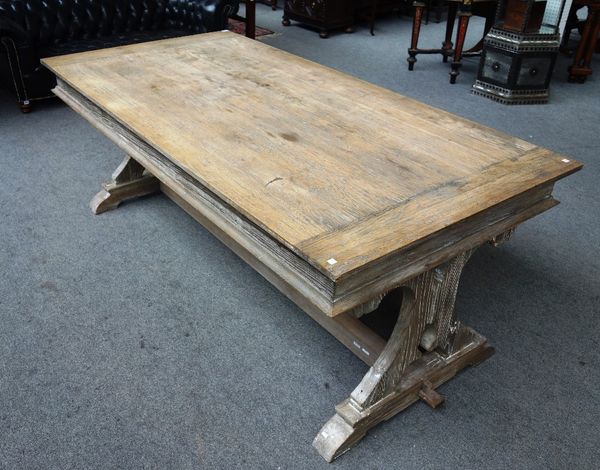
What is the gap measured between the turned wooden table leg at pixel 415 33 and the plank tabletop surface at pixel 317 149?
2.07 meters

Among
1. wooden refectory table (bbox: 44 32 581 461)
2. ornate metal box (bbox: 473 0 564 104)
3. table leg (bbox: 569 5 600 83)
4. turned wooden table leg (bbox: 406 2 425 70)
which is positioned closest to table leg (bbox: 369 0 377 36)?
turned wooden table leg (bbox: 406 2 425 70)

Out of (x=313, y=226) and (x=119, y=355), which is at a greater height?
(x=313, y=226)

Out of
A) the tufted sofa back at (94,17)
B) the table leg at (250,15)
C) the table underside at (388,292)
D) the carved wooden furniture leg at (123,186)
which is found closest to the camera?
the table underside at (388,292)

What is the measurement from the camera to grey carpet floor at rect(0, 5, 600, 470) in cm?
140

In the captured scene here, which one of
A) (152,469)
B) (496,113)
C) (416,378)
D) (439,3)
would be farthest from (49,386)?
(439,3)

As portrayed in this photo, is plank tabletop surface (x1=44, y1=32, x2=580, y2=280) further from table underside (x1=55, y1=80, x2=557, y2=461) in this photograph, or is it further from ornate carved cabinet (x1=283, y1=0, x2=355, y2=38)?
ornate carved cabinet (x1=283, y1=0, x2=355, y2=38)

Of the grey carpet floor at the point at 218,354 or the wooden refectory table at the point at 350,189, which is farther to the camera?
the grey carpet floor at the point at 218,354

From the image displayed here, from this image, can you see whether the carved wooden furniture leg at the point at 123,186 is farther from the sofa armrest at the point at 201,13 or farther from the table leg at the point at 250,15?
the table leg at the point at 250,15

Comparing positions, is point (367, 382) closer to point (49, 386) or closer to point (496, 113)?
point (49, 386)

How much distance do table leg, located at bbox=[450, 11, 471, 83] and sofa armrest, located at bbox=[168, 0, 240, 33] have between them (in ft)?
4.84

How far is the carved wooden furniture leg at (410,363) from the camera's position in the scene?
1.38 meters

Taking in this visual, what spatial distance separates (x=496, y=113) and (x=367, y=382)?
2.57m

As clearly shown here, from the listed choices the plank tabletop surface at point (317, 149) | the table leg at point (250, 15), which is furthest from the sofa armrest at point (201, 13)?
the plank tabletop surface at point (317, 149)

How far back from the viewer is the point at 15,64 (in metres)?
3.14
